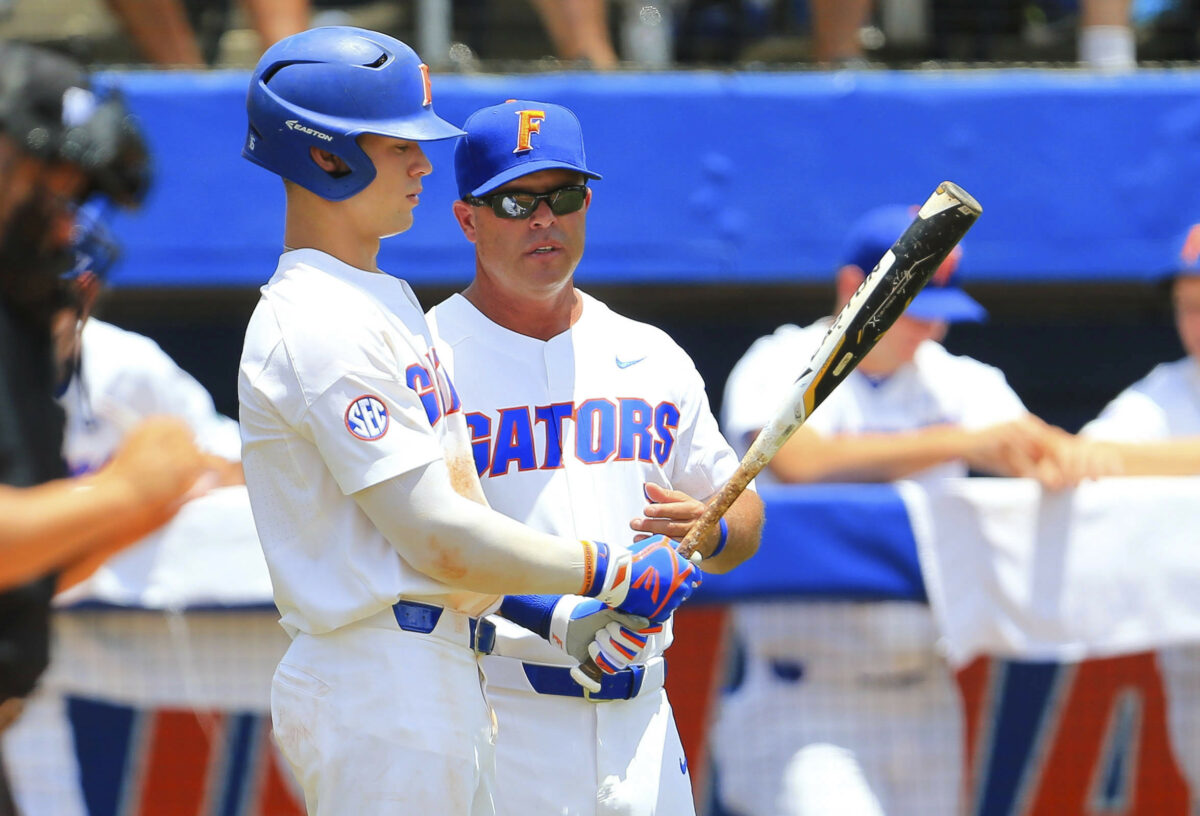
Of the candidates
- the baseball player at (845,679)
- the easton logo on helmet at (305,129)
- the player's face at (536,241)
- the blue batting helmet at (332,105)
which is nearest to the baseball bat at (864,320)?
the player's face at (536,241)

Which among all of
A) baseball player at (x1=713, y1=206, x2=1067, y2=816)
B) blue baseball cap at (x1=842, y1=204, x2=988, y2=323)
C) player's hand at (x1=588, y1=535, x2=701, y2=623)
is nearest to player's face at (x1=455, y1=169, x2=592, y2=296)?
player's hand at (x1=588, y1=535, x2=701, y2=623)

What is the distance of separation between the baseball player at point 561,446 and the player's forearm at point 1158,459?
1.42 meters

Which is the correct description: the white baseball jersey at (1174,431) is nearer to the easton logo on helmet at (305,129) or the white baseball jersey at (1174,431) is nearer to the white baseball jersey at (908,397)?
the white baseball jersey at (908,397)

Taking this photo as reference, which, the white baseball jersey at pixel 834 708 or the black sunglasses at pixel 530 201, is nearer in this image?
the black sunglasses at pixel 530 201

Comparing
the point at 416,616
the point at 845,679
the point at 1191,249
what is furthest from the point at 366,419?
the point at 1191,249

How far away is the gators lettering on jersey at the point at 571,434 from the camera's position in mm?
2662

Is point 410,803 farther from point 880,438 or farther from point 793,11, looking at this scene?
point 793,11

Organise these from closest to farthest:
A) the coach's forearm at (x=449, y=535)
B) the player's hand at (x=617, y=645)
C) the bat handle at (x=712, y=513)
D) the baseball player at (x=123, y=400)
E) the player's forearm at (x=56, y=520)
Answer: the player's forearm at (x=56, y=520), the coach's forearm at (x=449, y=535), the player's hand at (x=617, y=645), the bat handle at (x=712, y=513), the baseball player at (x=123, y=400)

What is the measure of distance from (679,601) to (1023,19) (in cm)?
453

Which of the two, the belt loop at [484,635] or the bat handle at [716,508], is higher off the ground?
the bat handle at [716,508]

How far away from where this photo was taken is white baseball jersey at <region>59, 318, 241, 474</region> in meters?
3.95

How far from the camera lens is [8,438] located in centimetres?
216

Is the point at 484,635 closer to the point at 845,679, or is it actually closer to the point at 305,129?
the point at 305,129

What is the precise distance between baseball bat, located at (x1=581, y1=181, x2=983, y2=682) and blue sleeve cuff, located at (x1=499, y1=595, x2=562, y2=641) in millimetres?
97
